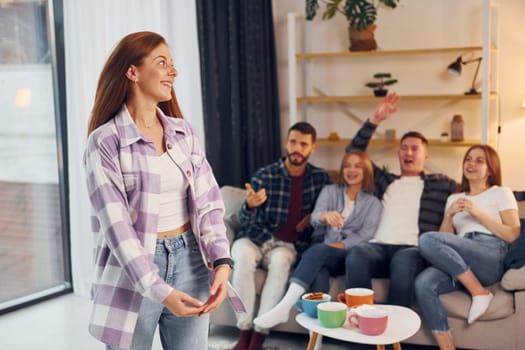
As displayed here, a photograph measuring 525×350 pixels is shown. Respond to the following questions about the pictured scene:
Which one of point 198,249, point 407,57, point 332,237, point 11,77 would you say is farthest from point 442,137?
point 198,249

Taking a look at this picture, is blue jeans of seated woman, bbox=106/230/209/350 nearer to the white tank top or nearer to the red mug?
the white tank top

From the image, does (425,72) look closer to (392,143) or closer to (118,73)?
(392,143)

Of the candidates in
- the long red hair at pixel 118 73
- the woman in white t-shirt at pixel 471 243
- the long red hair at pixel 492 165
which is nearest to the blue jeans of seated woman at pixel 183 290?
the long red hair at pixel 118 73

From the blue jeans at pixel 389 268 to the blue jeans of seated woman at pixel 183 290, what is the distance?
1527 mm

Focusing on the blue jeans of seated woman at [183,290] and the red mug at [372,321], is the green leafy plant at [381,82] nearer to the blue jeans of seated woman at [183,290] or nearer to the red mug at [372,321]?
the red mug at [372,321]

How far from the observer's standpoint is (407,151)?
3535 mm

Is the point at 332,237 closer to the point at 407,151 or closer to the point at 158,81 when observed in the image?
the point at 407,151

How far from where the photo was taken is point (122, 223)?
153 centimetres

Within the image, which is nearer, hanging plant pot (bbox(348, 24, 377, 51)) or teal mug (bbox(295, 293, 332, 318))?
teal mug (bbox(295, 293, 332, 318))

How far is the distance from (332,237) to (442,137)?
4.17 feet

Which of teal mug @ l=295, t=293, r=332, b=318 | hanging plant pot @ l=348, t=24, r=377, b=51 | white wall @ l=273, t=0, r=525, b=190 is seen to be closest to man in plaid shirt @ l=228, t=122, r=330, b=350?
teal mug @ l=295, t=293, r=332, b=318

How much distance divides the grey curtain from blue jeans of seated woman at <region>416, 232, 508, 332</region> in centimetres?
160

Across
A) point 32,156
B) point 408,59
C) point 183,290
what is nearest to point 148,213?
point 183,290

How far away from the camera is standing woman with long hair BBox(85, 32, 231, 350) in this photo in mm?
1542
